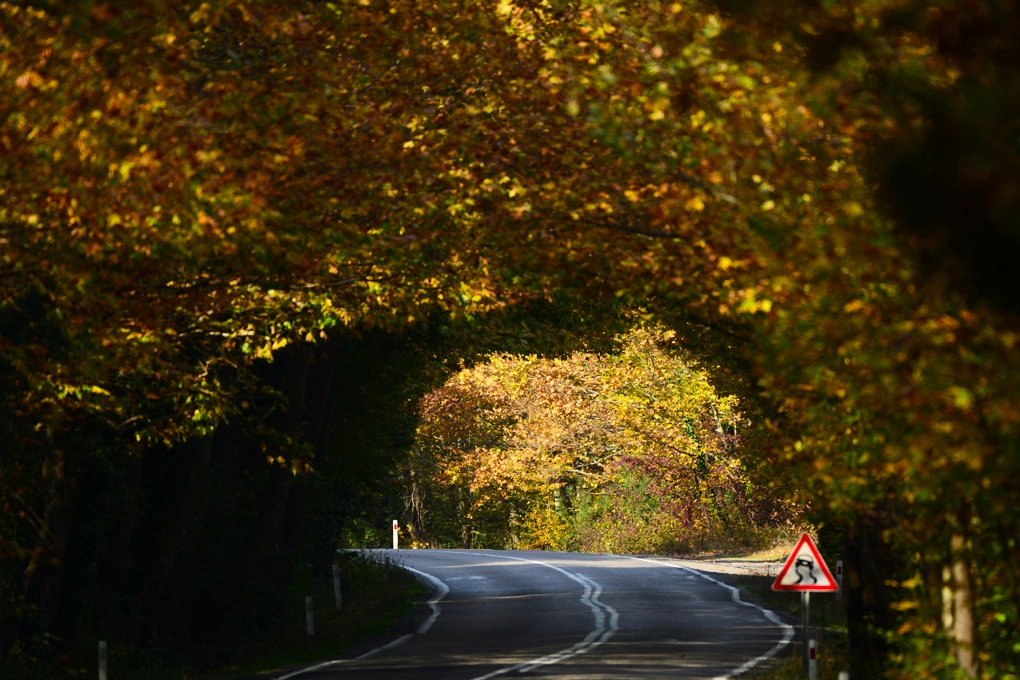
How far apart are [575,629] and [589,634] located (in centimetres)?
81

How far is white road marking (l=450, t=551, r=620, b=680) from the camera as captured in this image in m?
20.7

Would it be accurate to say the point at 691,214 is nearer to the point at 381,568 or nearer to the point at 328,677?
the point at 328,677

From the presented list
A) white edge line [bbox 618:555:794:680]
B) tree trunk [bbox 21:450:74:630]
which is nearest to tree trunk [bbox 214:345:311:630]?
tree trunk [bbox 21:450:74:630]

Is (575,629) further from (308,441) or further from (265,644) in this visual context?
(308,441)

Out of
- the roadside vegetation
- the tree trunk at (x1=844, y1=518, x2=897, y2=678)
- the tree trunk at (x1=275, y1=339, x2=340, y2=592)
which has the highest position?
the tree trunk at (x1=275, y1=339, x2=340, y2=592)

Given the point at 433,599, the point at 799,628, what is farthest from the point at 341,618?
the point at 799,628

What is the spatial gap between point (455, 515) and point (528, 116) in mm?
47321

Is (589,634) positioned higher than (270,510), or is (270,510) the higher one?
(270,510)

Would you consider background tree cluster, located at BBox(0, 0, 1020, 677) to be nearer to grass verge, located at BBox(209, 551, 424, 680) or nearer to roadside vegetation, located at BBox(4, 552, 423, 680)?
roadside vegetation, located at BBox(4, 552, 423, 680)

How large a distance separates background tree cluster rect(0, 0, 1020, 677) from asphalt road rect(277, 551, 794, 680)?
3682 millimetres

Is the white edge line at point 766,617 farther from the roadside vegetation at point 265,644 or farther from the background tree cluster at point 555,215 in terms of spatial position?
the roadside vegetation at point 265,644

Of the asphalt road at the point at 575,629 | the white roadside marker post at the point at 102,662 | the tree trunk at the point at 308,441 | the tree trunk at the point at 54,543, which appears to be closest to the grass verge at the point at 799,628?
the asphalt road at the point at 575,629

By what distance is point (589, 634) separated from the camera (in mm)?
25469

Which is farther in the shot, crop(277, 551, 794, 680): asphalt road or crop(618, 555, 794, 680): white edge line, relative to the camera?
crop(277, 551, 794, 680): asphalt road
